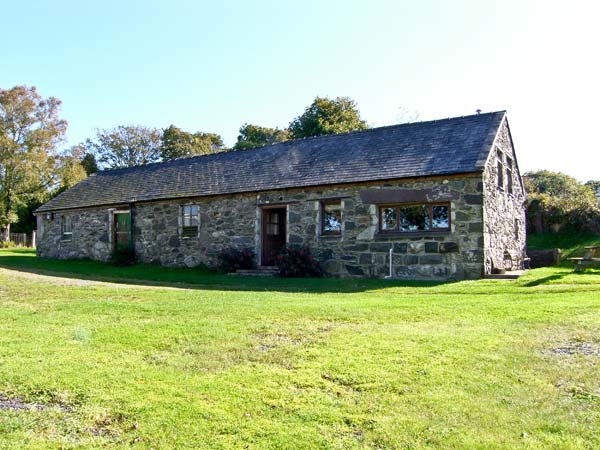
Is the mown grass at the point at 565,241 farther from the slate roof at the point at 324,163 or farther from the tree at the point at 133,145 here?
the tree at the point at 133,145

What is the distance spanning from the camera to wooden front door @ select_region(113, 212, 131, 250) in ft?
70.0

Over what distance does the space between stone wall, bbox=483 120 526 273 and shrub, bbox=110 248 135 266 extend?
13.6 meters

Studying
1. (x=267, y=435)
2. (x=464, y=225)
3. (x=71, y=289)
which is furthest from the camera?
(x=464, y=225)

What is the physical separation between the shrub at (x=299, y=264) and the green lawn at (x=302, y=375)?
6.57 metres

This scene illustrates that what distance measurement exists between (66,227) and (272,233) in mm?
11560

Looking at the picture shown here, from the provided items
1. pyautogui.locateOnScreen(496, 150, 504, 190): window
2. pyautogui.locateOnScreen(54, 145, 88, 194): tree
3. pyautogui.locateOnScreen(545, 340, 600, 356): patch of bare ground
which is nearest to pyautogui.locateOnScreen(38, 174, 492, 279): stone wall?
pyautogui.locateOnScreen(496, 150, 504, 190): window

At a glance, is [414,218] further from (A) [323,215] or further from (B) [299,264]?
(B) [299,264]

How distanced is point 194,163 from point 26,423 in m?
19.7

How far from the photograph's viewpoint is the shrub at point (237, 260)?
17516mm

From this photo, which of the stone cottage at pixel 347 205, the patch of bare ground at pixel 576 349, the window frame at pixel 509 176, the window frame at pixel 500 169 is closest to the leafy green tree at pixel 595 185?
the stone cottage at pixel 347 205

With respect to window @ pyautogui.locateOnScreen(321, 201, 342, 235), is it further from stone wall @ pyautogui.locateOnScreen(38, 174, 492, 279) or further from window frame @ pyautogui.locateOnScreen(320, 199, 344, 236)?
stone wall @ pyautogui.locateOnScreen(38, 174, 492, 279)

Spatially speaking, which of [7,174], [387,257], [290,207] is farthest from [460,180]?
[7,174]

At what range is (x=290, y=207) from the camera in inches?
675

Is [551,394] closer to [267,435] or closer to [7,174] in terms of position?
[267,435]
